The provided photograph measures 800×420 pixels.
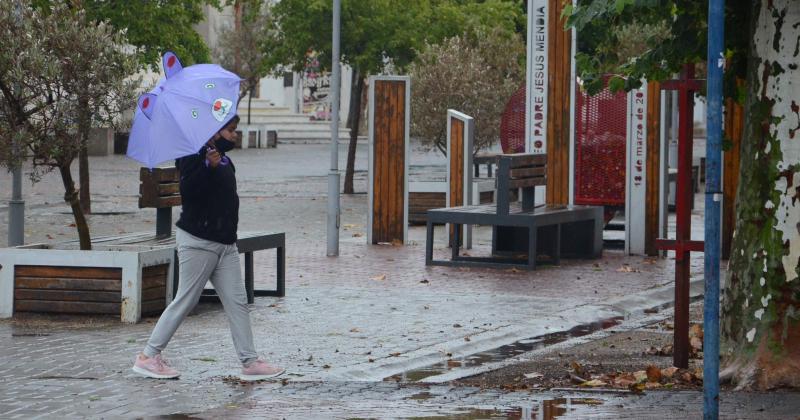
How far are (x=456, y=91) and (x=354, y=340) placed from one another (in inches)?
588

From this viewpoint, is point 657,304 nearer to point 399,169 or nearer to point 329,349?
point 329,349

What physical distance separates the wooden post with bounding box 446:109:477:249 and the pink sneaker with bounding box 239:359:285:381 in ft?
29.2

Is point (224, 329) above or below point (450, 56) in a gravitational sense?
below

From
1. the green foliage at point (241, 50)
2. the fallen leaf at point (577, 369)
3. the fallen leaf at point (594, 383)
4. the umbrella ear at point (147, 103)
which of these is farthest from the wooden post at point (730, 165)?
the green foliage at point (241, 50)

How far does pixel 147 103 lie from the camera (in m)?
8.78

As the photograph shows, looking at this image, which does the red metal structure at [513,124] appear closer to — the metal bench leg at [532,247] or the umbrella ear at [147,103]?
the metal bench leg at [532,247]

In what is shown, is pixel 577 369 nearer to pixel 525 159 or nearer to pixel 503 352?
pixel 503 352

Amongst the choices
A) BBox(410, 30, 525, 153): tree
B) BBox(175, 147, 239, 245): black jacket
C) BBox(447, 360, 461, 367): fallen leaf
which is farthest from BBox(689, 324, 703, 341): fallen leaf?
BBox(410, 30, 525, 153): tree

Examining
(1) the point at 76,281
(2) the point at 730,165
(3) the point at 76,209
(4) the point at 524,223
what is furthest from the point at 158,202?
(2) the point at 730,165

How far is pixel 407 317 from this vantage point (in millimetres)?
11422

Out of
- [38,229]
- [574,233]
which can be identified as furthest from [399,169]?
[38,229]

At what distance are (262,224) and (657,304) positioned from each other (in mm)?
9112

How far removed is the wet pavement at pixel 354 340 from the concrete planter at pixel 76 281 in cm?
14

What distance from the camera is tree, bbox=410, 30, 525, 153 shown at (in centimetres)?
2481
